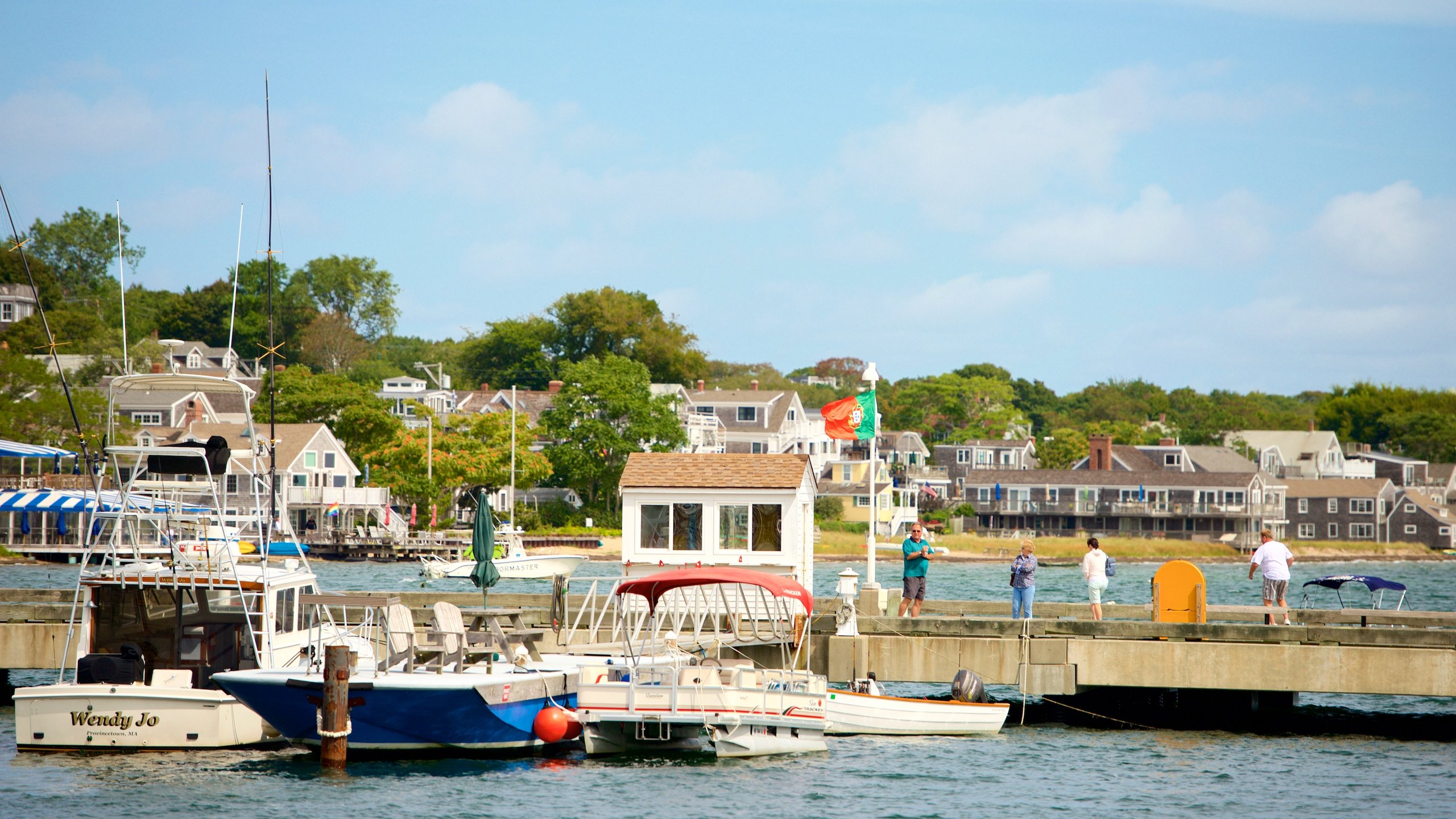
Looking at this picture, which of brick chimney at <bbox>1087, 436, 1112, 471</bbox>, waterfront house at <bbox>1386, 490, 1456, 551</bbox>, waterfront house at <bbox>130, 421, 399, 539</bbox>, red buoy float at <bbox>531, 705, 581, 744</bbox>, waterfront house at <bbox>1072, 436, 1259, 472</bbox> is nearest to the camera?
red buoy float at <bbox>531, 705, 581, 744</bbox>

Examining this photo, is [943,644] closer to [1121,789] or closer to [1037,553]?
[1121,789]

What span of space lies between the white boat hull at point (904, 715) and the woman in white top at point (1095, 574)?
3624 mm

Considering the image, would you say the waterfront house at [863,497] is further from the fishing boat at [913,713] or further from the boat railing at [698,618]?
the fishing boat at [913,713]

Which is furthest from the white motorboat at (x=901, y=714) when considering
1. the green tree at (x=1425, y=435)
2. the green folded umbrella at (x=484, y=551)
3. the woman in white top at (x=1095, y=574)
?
the green tree at (x=1425, y=435)

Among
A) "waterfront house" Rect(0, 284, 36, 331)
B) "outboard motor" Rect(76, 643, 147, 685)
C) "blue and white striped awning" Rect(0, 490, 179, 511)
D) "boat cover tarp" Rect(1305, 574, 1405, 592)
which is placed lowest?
"outboard motor" Rect(76, 643, 147, 685)

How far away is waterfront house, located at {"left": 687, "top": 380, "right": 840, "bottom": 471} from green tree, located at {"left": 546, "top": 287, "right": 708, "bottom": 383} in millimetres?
9599

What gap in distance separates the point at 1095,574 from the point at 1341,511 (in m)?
113

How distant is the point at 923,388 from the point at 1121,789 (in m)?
140

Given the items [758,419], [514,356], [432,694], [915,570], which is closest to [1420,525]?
[758,419]

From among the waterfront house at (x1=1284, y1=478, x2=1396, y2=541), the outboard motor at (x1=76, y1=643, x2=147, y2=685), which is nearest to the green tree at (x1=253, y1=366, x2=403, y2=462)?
the outboard motor at (x1=76, y1=643, x2=147, y2=685)

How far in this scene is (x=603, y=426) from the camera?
100 m

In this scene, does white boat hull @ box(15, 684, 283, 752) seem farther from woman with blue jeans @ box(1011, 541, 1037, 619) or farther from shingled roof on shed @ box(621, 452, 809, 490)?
woman with blue jeans @ box(1011, 541, 1037, 619)

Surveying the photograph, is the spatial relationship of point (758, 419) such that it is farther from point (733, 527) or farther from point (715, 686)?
point (715, 686)

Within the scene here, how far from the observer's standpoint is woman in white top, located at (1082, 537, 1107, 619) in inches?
1033
